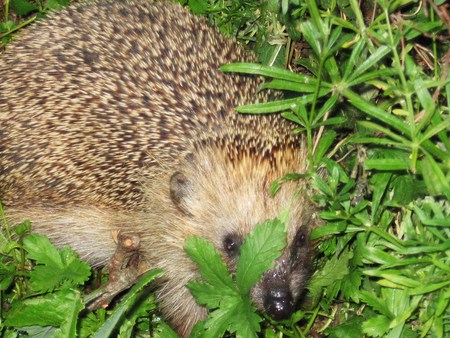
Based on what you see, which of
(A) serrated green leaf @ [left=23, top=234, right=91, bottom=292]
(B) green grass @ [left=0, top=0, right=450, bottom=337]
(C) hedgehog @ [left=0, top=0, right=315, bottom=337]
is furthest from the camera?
(C) hedgehog @ [left=0, top=0, right=315, bottom=337]

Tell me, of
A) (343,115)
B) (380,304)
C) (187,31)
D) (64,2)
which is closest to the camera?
(380,304)

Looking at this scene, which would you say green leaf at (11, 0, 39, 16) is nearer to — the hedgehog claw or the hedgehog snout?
the hedgehog claw

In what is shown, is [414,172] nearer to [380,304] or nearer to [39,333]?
[380,304]

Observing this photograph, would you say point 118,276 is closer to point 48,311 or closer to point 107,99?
point 48,311

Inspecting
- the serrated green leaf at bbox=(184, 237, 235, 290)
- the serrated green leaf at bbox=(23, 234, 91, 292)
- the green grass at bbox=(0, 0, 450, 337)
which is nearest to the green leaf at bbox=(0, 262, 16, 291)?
the green grass at bbox=(0, 0, 450, 337)

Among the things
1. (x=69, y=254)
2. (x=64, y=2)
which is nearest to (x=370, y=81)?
(x=69, y=254)

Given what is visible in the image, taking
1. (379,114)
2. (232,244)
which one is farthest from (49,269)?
(379,114)
